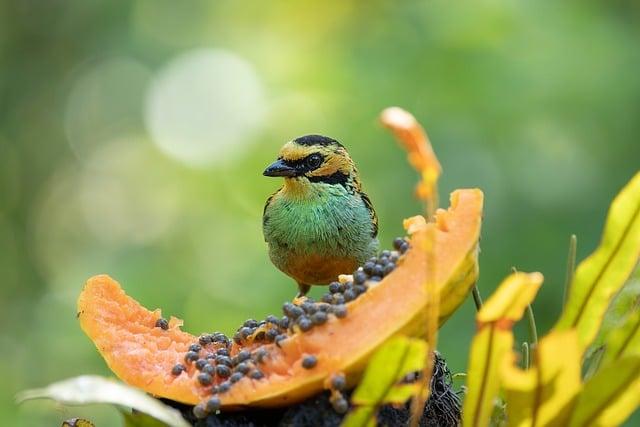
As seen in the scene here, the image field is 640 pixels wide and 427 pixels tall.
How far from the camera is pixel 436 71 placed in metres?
3.61

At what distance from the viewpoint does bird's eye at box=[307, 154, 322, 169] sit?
272 centimetres

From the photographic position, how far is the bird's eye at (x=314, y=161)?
272 cm

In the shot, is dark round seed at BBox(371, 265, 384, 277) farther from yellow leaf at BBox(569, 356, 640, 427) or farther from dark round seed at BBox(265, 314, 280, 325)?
yellow leaf at BBox(569, 356, 640, 427)

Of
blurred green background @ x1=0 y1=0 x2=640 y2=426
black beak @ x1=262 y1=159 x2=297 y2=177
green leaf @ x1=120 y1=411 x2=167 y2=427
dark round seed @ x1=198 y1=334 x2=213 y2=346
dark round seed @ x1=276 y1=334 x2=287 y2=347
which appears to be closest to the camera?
green leaf @ x1=120 y1=411 x2=167 y2=427

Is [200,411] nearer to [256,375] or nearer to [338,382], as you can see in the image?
[256,375]

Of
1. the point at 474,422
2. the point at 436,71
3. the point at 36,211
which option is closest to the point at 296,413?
the point at 474,422

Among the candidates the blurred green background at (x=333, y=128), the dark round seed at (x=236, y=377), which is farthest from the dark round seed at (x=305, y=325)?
the blurred green background at (x=333, y=128)

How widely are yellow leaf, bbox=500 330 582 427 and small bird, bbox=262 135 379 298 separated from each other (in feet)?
5.14

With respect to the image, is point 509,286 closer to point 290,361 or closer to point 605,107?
point 290,361

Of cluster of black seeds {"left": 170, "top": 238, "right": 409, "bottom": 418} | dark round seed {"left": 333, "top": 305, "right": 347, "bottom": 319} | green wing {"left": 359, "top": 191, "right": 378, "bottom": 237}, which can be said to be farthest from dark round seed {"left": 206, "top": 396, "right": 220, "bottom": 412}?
green wing {"left": 359, "top": 191, "right": 378, "bottom": 237}

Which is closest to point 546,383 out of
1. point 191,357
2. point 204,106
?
point 191,357

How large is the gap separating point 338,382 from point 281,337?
183 mm

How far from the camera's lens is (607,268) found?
1.25 m

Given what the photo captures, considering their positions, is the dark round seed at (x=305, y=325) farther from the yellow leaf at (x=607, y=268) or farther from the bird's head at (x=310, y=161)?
the bird's head at (x=310, y=161)
